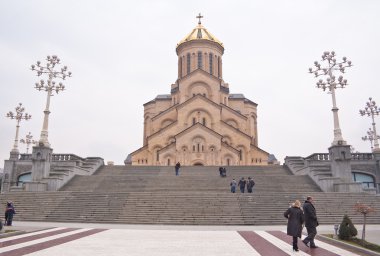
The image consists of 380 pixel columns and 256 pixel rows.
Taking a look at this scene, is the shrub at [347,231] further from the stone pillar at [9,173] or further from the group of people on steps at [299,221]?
the stone pillar at [9,173]

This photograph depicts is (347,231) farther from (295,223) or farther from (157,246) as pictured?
(157,246)

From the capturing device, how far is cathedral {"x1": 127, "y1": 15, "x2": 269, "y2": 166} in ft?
122

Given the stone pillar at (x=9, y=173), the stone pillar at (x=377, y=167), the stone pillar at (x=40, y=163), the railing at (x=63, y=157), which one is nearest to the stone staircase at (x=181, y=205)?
the stone pillar at (x=40, y=163)

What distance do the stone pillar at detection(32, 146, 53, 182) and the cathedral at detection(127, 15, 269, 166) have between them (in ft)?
48.4

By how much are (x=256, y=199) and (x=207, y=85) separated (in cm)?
3002

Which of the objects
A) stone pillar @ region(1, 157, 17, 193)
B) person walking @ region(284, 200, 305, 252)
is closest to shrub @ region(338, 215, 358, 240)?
person walking @ region(284, 200, 305, 252)

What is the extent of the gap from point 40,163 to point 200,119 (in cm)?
2203

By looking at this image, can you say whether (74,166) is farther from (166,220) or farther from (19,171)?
(166,220)

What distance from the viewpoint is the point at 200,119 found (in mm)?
41750

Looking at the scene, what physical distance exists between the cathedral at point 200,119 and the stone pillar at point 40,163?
48.4 feet

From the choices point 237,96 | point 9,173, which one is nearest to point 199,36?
point 237,96

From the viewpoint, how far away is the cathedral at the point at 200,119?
37125 mm

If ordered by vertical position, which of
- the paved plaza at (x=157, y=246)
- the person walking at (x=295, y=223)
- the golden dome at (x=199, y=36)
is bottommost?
the paved plaza at (x=157, y=246)

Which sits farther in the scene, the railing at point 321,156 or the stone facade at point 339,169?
the railing at point 321,156
